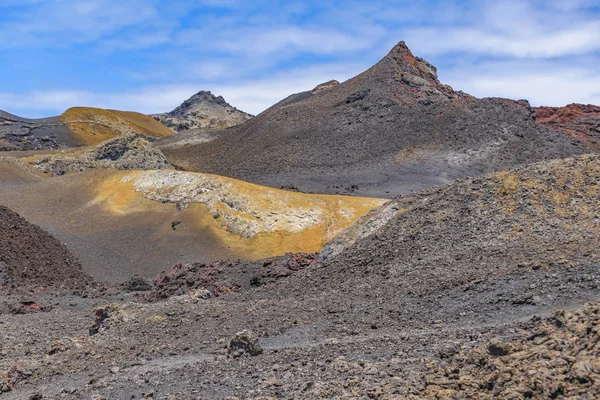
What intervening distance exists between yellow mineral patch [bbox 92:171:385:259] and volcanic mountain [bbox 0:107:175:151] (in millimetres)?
38842

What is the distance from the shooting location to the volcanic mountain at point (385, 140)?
50.4m

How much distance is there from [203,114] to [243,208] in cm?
10751

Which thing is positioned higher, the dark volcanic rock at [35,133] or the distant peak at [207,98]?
the distant peak at [207,98]

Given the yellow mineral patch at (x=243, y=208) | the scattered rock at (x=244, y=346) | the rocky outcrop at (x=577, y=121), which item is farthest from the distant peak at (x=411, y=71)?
the scattered rock at (x=244, y=346)

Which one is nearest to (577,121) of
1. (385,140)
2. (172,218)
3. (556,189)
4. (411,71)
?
(411,71)

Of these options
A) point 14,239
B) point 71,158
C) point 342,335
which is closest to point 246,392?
point 342,335

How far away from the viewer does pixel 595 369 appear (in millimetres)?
6871

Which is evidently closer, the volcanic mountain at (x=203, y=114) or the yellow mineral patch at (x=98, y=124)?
the yellow mineral patch at (x=98, y=124)

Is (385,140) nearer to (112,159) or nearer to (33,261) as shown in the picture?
(112,159)

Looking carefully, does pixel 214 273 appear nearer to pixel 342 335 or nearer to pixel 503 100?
pixel 342 335

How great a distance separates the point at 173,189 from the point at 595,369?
1153 inches

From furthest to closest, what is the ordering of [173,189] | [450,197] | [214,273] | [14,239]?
[173,189]
[14,239]
[214,273]
[450,197]

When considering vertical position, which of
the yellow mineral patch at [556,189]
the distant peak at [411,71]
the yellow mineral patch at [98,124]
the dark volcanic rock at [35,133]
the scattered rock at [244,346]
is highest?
the distant peak at [411,71]

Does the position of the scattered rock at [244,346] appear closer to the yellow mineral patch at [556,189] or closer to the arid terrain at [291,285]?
the arid terrain at [291,285]
